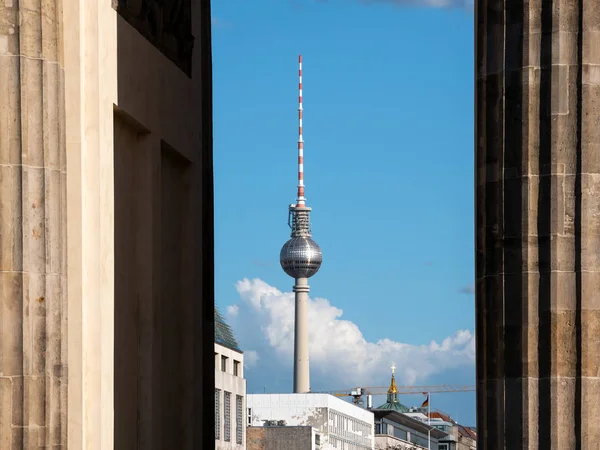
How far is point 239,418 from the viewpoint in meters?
102

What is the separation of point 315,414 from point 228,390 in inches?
2026

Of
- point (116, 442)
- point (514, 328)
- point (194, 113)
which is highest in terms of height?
point (194, 113)

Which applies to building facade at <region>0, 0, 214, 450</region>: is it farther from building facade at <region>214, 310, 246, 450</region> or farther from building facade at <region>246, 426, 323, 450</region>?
building facade at <region>246, 426, 323, 450</region>

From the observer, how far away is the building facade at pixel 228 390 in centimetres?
9381

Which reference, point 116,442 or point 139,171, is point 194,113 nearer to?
point 139,171

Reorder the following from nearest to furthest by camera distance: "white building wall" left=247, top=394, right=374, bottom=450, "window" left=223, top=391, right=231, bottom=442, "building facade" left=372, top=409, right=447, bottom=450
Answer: "window" left=223, top=391, right=231, bottom=442 → "white building wall" left=247, top=394, right=374, bottom=450 → "building facade" left=372, top=409, right=447, bottom=450

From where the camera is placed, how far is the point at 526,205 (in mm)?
21141

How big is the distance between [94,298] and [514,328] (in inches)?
220

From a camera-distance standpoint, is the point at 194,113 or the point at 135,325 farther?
the point at 194,113

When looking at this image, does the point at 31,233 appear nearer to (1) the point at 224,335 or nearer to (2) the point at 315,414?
(1) the point at 224,335

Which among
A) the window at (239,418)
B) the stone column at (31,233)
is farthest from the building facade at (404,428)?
the stone column at (31,233)

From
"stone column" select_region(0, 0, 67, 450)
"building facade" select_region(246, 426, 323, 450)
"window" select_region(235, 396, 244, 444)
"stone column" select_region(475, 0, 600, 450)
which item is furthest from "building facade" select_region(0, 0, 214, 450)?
"building facade" select_region(246, 426, 323, 450)

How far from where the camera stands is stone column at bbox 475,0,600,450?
2062cm

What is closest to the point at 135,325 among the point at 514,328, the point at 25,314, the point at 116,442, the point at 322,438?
the point at 116,442
